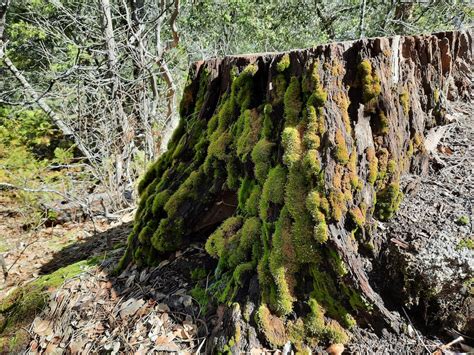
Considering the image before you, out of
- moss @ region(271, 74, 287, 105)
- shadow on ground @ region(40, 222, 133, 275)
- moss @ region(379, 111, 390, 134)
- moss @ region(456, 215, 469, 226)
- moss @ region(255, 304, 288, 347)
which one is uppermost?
moss @ region(271, 74, 287, 105)

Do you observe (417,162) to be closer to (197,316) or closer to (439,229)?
(439,229)

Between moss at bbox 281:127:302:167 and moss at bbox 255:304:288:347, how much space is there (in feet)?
3.19

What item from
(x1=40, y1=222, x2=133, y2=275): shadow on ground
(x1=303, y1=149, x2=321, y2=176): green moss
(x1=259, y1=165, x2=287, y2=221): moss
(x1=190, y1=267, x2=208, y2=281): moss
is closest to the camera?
(x1=303, y1=149, x2=321, y2=176): green moss

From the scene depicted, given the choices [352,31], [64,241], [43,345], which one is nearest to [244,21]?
[352,31]

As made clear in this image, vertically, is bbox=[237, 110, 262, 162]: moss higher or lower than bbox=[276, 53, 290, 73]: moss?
lower

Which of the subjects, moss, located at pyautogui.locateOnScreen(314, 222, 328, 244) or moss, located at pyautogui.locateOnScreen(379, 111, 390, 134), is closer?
moss, located at pyautogui.locateOnScreen(314, 222, 328, 244)

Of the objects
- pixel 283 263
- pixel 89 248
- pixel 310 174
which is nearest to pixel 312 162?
pixel 310 174

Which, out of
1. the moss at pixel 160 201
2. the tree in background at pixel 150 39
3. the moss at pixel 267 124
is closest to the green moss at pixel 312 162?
the moss at pixel 267 124

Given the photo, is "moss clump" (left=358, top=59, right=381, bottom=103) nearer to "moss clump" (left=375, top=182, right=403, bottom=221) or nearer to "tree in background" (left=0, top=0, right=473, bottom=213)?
"moss clump" (left=375, top=182, right=403, bottom=221)

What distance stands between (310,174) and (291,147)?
0.22 m

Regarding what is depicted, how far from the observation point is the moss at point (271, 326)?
6.84ft

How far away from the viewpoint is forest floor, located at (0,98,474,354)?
2.04 m

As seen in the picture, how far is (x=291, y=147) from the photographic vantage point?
222 cm

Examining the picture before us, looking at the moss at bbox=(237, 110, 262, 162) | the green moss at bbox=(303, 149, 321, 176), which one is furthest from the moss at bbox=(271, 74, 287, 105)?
the green moss at bbox=(303, 149, 321, 176)
